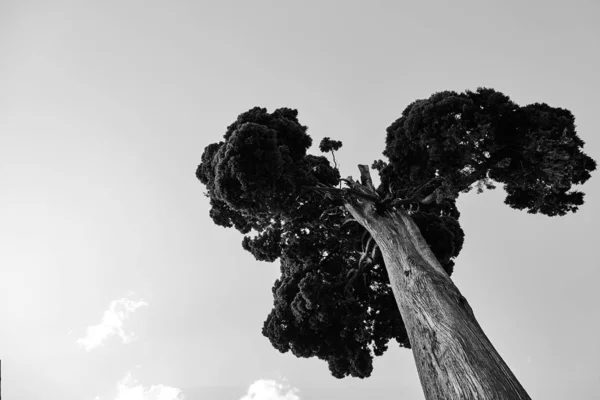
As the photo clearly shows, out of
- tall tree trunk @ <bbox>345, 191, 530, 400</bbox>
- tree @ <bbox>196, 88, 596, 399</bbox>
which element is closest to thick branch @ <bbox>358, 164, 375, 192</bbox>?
tree @ <bbox>196, 88, 596, 399</bbox>

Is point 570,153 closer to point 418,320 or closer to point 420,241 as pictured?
point 420,241

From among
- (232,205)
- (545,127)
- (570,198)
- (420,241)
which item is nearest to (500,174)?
(545,127)

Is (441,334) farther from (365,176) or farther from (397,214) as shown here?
(365,176)

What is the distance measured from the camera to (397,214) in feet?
27.5

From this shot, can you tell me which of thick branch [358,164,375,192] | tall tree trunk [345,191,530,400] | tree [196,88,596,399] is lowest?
tall tree trunk [345,191,530,400]

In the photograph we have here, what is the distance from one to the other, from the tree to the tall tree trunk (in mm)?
18

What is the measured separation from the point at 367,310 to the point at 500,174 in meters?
6.16

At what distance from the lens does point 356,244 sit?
A: 11.3 metres

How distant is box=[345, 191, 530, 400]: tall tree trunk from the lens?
3.44 metres

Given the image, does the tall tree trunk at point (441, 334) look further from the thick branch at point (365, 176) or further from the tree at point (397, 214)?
the thick branch at point (365, 176)

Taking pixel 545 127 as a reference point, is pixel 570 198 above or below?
below

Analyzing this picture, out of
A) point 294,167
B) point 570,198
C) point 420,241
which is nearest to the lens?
point 420,241

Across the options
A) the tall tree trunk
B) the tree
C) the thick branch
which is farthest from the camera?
the thick branch

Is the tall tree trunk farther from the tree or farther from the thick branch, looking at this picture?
the thick branch
